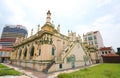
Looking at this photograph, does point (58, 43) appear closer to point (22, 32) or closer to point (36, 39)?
point (36, 39)

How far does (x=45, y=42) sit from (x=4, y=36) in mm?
108250

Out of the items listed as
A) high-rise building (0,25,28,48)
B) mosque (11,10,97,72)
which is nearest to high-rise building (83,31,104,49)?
mosque (11,10,97,72)

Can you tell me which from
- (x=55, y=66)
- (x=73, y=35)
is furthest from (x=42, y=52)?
(x=73, y=35)

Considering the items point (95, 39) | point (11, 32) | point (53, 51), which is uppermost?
point (11, 32)

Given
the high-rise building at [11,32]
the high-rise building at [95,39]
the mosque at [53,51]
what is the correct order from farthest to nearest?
the high-rise building at [11,32], the high-rise building at [95,39], the mosque at [53,51]

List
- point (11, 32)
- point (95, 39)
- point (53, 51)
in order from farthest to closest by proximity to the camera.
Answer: point (11, 32)
point (95, 39)
point (53, 51)

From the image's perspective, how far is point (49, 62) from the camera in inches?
672

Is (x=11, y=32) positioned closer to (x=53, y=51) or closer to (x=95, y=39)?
(x=95, y=39)

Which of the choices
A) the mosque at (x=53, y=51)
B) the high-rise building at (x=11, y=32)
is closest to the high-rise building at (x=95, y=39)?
the mosque at (x=53, y=51)

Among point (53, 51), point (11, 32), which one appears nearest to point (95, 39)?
point (53, 51)

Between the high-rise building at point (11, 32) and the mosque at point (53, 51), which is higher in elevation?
the high-rise building at point (11, 32)

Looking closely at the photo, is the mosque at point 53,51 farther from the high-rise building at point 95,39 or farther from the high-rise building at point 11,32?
the high-rise building at point 11,32

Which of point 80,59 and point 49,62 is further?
point 80,59

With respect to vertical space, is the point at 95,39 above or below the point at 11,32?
below
